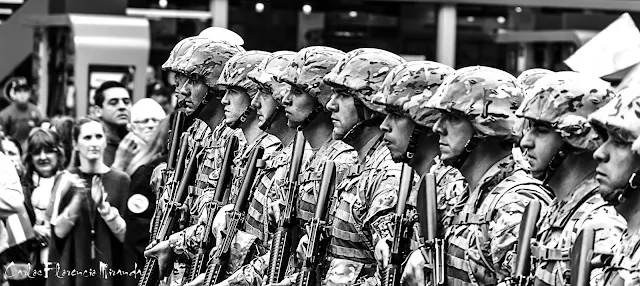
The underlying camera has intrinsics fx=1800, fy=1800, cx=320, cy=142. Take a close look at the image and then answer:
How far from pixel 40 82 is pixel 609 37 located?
598 inches

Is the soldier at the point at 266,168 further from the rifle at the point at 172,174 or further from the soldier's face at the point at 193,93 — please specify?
the rifle at the point at 172,174

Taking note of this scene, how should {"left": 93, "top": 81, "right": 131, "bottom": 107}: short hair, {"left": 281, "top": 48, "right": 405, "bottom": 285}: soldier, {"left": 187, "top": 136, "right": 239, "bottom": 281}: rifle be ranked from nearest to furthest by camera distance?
1. {"left": 281, "top": 48, "right": 405, "bottom": 285}: soldier
2. {"left": 187, "top": 136, "right": 239, "bottom": 281}: rifle
3. {"left": 93, "top": 81, "right": 131, "bottom": 107}: short hair

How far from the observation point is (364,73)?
9242 mm

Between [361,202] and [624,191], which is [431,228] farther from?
[624,191]

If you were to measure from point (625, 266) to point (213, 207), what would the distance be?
5131 millimetres

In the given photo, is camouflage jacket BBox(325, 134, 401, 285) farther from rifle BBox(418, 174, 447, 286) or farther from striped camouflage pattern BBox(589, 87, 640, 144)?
striped camouflage pattern BBox(589, 87, 640, 144)

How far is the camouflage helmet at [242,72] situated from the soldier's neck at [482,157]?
10.4 ft

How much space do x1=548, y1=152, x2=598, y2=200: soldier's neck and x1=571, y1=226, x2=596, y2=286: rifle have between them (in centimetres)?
75

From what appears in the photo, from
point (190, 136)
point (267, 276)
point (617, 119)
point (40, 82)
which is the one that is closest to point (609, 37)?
point (190, 136)

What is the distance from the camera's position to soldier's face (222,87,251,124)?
11.3 meters

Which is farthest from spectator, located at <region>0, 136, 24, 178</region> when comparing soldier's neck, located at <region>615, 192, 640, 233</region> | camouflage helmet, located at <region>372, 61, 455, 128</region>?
soldier's neck, located at <region>615, 192, 640, 233</region>

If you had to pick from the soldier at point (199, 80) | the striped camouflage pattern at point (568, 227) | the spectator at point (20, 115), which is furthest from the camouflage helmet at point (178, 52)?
the spectator at point (20, 115)

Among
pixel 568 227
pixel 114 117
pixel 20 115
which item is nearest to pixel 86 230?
pixel 114 117

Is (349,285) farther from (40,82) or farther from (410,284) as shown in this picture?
(40,82)
